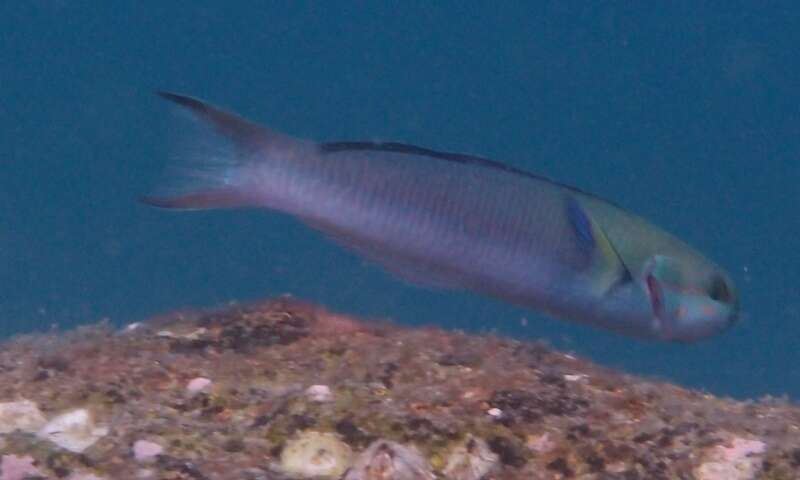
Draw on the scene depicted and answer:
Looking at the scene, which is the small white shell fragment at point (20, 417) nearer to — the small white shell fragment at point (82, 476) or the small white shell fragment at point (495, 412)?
the small white shell fragment at point (82, 476)

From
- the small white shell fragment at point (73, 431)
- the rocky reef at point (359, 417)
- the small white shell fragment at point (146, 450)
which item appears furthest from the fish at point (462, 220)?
the small white shell fragment at point (146, 450)

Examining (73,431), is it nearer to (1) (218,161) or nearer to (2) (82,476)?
(2) (82,476)

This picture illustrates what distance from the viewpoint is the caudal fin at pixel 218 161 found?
3.33 metres

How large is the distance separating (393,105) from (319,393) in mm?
90476

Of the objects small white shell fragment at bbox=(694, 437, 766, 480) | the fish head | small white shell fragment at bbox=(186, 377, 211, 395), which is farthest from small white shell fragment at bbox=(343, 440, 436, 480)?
the fish head

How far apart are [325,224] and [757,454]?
1.62 m

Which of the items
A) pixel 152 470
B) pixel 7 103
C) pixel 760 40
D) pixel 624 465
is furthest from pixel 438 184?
pixel 760 40

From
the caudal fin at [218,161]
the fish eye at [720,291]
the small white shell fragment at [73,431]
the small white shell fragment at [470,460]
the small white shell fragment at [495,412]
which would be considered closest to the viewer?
the small white shell fragment at [470,460]

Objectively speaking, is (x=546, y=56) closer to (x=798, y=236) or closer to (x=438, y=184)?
(x=798, y=236)

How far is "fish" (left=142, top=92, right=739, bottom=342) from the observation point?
11.1 feet

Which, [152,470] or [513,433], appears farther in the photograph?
[513,433]

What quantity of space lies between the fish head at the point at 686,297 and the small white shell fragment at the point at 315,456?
1.37 m

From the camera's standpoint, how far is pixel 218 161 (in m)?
3.37

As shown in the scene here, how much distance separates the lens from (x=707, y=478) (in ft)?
9.11
